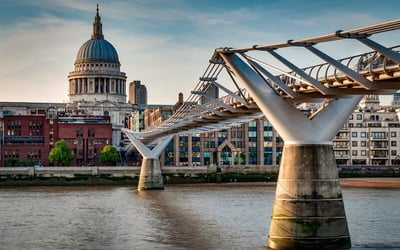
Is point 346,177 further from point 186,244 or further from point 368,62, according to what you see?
point 368,62

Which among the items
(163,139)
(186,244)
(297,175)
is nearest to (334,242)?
(297,175)

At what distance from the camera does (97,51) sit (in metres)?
165

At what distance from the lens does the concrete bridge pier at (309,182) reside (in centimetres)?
2553

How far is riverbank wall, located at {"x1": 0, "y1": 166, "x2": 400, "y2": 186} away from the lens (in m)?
85.8

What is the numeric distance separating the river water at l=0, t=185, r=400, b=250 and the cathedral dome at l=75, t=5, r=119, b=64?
10546 cm

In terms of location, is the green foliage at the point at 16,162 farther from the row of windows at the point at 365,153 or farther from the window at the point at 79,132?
the row of windows at the point at 365,153

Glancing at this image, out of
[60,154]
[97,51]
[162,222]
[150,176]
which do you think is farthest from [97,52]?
[162,222]

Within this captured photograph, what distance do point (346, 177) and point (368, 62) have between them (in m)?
70.2

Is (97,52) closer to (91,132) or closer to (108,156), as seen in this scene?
(91,132)

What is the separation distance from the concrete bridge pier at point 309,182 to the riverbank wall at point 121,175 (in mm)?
60054

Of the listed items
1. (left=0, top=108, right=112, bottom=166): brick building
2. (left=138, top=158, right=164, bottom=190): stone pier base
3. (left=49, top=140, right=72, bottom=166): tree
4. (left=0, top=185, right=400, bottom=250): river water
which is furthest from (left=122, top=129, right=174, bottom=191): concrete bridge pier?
(left=0, top=108, right=112, bottom=166): brick building

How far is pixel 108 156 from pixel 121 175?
1727 centimetres

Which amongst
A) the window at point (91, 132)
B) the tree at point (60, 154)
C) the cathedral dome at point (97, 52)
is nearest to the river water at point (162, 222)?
the tree at point (60, 154)

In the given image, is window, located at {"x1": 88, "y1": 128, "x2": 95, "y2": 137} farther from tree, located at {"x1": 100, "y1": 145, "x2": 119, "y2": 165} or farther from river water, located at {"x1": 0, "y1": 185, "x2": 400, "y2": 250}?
river water, located at {"x1": 0, "y1": 185, "x2": 400, "y2": 250}
